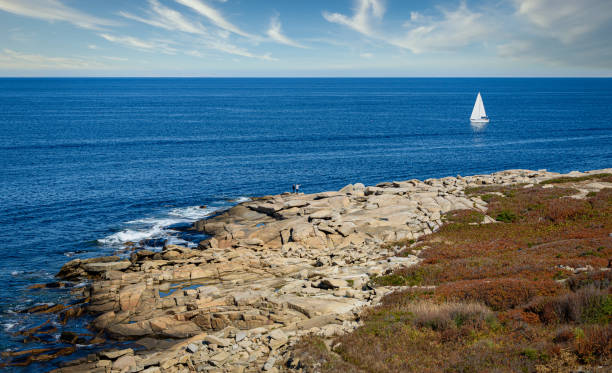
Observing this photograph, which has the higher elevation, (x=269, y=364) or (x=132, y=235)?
(x=269, y=364)

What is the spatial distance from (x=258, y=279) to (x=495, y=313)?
60.8ft

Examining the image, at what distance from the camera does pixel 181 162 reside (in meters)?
84.5

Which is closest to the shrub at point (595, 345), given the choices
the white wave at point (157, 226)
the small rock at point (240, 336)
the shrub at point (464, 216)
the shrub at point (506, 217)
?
the small rock at point (240, 336)

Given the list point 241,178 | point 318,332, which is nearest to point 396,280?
point 318,332

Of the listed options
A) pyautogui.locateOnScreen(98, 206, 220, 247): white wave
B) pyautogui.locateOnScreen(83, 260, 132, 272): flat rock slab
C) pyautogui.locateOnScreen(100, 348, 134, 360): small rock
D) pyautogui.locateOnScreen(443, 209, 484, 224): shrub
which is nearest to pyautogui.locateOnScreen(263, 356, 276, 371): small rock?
pyautogui.locateOnScreen(100, 348, 134, 360): small rock

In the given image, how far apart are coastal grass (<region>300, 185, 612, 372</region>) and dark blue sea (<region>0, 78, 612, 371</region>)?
1896 centimetres

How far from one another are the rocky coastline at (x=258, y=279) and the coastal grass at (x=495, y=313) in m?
1.96

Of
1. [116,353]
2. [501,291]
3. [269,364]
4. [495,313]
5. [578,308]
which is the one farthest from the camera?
[116,353]

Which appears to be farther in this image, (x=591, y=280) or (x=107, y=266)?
(x=107, y=266)

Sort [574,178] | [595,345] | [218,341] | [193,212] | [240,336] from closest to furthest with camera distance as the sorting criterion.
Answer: [595,345]
[218,341]
[240,336]
[574,178]
[193,212]

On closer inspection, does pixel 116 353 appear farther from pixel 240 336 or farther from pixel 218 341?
pixel 240 336

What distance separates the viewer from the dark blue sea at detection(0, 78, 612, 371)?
45.9 meters

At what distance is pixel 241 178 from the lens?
7356cm

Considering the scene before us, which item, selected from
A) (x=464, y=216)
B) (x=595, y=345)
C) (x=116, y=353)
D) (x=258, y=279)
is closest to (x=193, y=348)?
(x=116, y=353)
